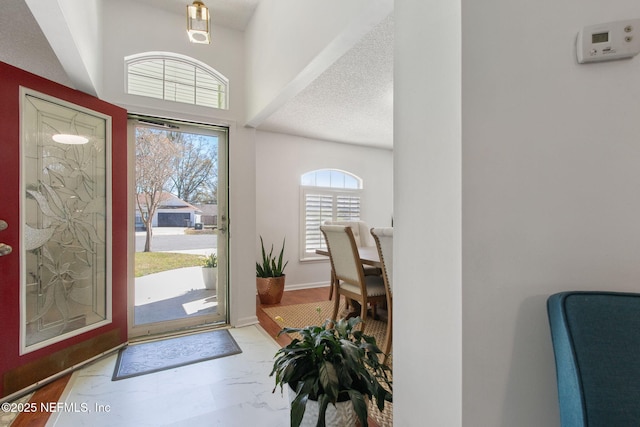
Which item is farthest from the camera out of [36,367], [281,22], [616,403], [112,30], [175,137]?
[175,137]

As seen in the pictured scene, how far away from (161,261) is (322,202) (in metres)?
2.53

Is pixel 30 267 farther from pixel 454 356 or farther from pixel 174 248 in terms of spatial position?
pixel 454 356

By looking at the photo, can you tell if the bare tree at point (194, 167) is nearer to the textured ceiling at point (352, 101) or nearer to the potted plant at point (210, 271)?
the potted plant at point (210, 271)

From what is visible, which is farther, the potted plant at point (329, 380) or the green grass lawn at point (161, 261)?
the green grass lawn at point (161, 261)

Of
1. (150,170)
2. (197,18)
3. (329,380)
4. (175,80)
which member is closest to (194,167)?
(150,170)

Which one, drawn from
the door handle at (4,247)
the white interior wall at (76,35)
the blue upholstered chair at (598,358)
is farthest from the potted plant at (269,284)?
the blue upholstered chair at (598,358)

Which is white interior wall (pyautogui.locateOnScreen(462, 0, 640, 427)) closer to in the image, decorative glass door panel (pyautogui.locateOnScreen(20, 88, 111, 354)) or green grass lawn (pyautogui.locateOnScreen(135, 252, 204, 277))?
decorative glass door panel (pyautogui.locateOnScreen(20, 88, 111, 354))

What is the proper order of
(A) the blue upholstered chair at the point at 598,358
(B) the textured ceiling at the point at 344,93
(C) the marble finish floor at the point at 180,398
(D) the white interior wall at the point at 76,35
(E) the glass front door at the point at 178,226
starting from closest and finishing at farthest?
(A) the blue upholstered chair at the point at 598,358 < (D) the white interior wall at the point at 76,35 < (C) the marble finish floor at the point at 180,398 < (B) the textured ceiling at the point at 344,93 < (E) the glass front door at the point at 178,226

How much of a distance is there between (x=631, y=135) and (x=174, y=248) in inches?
120

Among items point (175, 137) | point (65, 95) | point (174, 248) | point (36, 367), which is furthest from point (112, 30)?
point (36, 367)

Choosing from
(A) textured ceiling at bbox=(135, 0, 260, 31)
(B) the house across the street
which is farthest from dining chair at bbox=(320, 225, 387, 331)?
(A) textured ceiling at bbox=(135, 0, 260, 31)

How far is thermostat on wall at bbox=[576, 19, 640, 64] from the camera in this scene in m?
0.74

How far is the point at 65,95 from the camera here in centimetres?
196

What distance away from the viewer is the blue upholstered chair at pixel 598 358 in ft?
2.00
